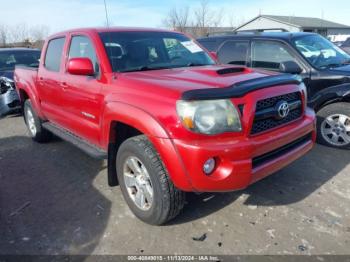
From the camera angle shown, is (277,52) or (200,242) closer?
(200,242)

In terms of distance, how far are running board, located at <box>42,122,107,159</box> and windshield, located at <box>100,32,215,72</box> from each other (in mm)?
923

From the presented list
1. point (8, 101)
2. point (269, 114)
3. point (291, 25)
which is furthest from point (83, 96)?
point (291, 25)

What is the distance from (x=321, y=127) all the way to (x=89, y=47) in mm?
3503

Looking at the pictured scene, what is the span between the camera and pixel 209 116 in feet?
7.74

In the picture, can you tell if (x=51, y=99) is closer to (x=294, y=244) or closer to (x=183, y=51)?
(x=183, y=51)

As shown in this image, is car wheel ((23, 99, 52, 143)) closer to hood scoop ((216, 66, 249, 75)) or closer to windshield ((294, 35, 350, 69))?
hood scoop ((216, 66, 249, 75))

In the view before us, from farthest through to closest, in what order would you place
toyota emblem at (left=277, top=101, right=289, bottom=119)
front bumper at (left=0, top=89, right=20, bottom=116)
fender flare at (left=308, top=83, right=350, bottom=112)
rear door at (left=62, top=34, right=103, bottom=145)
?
1. front bumper at (left=0, top=89, right=20, bottom=116)
2. fender flare at (left=308, top=83, right=350, bottom=112)
3. rear door at (left=62, top=34, right=103, bottom=145)
4. toyota emblem at (left=277, top=101, right=289, bottom=119)

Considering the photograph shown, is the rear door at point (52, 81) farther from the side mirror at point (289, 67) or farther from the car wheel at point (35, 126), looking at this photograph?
the side mirror at point (289, 67)

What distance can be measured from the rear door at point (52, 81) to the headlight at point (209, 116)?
2.35 meters

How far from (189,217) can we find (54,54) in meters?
3.07

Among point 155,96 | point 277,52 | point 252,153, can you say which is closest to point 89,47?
point 155,96

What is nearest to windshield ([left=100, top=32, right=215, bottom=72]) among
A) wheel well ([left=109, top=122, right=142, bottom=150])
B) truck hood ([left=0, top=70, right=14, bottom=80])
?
wheel well ([left=109, top=122, right=142, bottom=150])

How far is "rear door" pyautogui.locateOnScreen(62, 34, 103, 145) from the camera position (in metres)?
3.27

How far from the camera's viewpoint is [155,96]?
8.33ft
